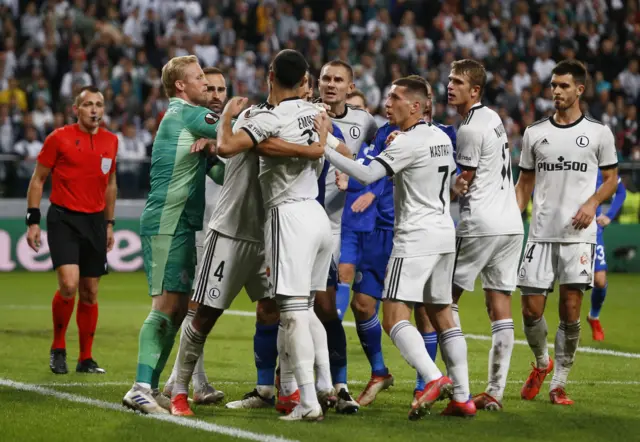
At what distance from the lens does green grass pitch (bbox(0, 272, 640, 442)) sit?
664cm

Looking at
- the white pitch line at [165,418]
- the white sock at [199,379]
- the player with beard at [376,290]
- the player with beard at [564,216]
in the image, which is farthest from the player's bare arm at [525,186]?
the white pitch line at [165,418]

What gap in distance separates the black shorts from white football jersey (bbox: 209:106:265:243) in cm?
269

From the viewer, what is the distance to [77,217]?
9.59 m

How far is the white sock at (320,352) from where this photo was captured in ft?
23.5

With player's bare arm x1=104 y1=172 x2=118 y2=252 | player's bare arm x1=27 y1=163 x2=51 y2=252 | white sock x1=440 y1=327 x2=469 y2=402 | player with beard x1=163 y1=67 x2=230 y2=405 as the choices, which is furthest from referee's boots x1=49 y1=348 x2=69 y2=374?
white sock x1=440 y1=327 x2=469 y2=402

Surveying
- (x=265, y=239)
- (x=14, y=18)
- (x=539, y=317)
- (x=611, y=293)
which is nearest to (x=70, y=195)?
(x=265, y=239)

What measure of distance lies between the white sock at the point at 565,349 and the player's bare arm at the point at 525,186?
3.05ft

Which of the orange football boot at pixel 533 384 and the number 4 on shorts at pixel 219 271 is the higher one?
the number 4 on shorts at pixel 219 271

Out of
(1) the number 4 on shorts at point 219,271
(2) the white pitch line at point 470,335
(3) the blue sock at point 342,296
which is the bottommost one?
(2) the white pitch line at point 470,335

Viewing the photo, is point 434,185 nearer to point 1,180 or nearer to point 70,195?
point 70,195

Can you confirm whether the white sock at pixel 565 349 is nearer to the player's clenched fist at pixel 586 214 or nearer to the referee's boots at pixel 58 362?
the player's clenched fist at pixel 586 214

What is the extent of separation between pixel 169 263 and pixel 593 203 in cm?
293

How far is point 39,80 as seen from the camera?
21406 mm

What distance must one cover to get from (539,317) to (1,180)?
13067 millimetres
